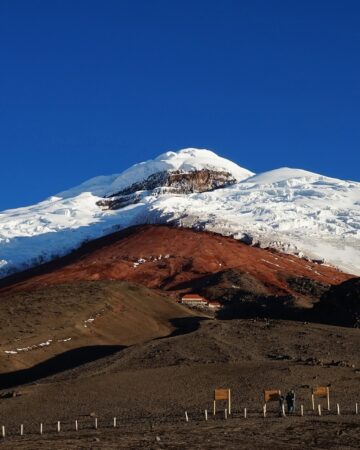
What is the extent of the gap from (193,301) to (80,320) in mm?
23897

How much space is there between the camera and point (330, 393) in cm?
3466

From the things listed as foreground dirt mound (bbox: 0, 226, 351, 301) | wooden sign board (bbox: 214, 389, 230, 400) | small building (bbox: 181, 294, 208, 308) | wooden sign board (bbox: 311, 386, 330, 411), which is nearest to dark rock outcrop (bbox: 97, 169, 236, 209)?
foreground dirt mound (bbox: 0, 226, 351, 301)

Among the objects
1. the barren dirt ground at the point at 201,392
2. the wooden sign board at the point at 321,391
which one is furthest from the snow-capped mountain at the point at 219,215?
the wooden sign board at the point at 321,391

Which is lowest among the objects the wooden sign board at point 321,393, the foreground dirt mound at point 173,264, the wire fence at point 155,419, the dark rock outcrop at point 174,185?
the wire fence at point 155,419

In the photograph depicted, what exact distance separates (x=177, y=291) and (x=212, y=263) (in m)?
16.9

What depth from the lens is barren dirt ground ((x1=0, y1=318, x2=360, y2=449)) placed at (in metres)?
25.5

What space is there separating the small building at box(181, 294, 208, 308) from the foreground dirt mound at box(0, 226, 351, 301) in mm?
9463

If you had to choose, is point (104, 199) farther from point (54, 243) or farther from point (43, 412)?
point (43, 412)

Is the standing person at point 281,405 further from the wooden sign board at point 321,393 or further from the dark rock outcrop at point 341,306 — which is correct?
the dark rock outcrop at point 341,306

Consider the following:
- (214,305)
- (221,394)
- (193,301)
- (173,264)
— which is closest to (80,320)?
(193,301)

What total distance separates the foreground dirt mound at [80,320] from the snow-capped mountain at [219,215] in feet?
184

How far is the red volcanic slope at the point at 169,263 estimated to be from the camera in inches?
3942

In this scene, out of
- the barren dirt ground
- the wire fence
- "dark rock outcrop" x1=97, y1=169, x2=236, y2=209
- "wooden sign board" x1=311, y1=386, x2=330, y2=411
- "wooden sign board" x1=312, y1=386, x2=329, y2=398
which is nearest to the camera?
the barren dirt ground

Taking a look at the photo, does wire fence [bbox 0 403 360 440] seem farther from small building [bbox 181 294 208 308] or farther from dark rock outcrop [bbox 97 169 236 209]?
dark rock outcrop [bbox 97 169 236 209]
